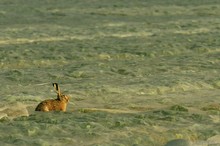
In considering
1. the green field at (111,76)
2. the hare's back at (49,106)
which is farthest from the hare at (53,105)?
the green field at (111,76)

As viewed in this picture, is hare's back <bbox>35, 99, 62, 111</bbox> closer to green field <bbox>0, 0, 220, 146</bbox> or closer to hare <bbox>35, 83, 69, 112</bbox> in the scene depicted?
hare <bbox>35, 83, 69, 112</bbox>

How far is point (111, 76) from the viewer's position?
60.2ft

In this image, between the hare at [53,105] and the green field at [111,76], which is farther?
the hare at [53,105]

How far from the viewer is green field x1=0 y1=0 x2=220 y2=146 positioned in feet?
37.1

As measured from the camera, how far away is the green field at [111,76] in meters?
11.3

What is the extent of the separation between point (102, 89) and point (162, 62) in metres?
4.54

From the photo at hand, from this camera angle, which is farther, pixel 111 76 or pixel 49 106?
pixel 111 76

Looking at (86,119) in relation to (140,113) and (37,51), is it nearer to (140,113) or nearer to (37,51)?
(140,113)

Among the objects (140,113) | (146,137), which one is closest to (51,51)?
(140,113)

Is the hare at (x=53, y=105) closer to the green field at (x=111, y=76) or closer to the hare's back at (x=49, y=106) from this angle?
the hare's back at (x=49, y=106)

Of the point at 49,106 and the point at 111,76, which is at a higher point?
the point at 49,106

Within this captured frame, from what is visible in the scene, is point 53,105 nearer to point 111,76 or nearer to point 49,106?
point 49,106

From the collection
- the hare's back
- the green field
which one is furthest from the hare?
the green field

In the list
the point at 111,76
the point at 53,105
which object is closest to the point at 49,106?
the point at 53,105
